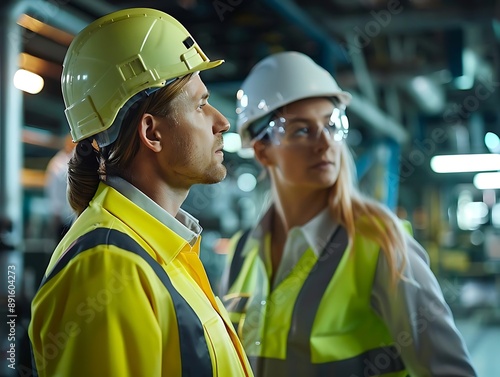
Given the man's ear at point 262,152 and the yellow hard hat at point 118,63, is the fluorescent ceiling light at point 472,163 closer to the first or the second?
the man's ear at point 262,152

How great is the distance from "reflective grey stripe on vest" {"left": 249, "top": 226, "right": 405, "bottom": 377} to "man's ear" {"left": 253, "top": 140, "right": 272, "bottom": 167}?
34cm

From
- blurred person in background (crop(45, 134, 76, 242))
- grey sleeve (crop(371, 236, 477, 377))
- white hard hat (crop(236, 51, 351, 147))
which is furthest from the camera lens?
blurred person in background (crop(45, 134, 76, 242))

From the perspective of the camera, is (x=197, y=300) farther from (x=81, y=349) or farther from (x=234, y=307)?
(x=234, y=307)

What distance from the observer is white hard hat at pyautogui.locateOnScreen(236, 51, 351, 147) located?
1.86 metres

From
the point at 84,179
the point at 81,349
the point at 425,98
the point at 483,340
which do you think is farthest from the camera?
the point at 425,98

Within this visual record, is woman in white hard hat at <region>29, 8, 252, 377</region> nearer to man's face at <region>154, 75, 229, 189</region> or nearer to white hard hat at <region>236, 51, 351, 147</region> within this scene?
man's face at <region>154, 75, 229, 189</region>

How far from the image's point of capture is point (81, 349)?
100cm

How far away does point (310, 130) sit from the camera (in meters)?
1.79

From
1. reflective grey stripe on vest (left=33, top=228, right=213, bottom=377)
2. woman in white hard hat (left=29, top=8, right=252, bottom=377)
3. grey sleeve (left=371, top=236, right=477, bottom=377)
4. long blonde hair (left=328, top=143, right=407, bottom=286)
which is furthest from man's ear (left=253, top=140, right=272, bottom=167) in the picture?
reflective grey stripe on vest (left=33, top=228, right=213, bottom=377)

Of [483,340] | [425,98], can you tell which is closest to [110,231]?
[483,340]

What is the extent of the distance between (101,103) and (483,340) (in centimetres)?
680

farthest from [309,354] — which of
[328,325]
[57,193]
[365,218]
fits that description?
[57,193]

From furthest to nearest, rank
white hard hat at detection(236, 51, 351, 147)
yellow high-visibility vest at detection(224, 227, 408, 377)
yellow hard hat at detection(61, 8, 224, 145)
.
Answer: white hard hat at detection(236, 51, 351, 147) < yellow high-visibility vest at detection(224, 227, 408, 377) < yellow hard hat at detection(61, 8, 224, 145)

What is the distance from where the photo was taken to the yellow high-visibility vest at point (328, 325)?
1689mm
